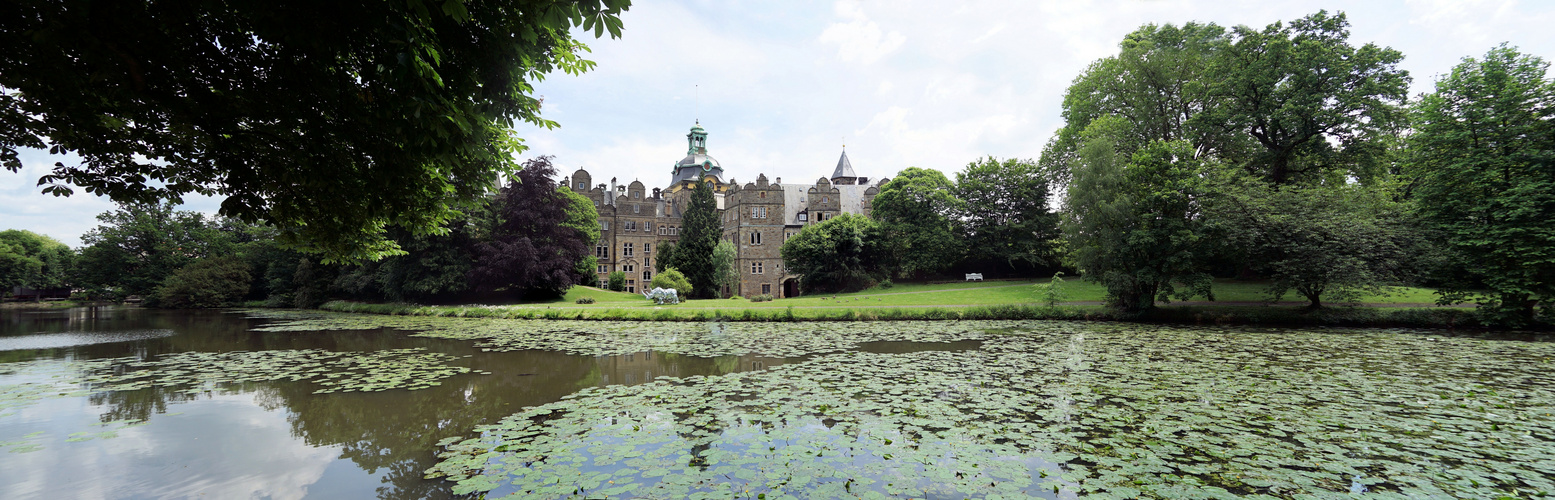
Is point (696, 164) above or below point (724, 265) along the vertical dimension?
above

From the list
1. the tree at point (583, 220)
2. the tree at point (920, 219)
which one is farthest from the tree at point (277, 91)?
the tree at point (920, 219)

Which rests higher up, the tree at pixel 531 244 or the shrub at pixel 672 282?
the tree at pixel 531 244

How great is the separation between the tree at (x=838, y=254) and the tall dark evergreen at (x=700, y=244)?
5.97 meters

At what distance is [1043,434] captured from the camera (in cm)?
607

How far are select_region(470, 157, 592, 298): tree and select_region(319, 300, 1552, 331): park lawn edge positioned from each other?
498 cm

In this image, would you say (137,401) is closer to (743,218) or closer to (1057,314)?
(1057,314)

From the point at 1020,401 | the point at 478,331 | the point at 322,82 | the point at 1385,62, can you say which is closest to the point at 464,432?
the point at 322,82

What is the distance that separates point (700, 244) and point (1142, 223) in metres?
28.3

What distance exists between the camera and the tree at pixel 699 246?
41.5 metres

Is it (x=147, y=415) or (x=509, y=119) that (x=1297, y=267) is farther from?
(x=147, y=415)

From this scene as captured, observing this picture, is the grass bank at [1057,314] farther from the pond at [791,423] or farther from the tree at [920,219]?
the tree at [920,219]

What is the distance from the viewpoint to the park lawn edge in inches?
718

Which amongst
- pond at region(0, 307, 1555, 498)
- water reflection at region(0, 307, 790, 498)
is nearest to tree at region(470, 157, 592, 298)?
pond at region(0, 307, 1555, 498)

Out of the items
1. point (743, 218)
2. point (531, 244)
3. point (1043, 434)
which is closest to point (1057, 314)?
point (1043, 434)
